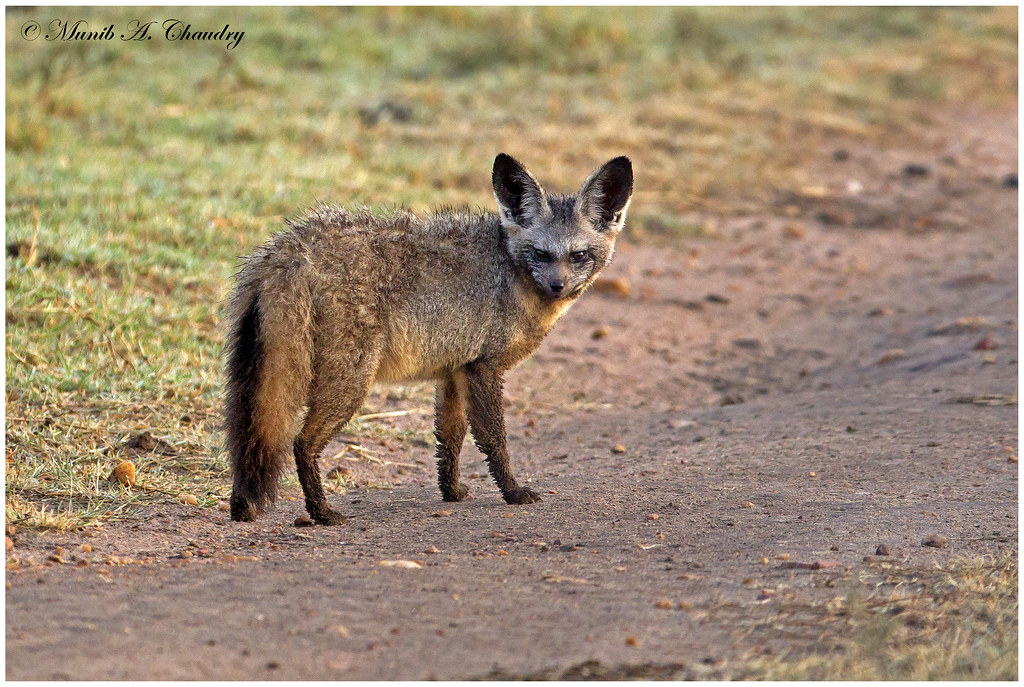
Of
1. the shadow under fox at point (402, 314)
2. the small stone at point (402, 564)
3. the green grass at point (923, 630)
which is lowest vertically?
the green grass at point (923, 630)

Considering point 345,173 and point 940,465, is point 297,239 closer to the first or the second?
point 940,465

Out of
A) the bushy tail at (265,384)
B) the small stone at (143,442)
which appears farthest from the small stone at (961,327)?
the small stone at (143,442)

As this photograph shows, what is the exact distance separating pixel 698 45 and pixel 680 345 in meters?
9.00

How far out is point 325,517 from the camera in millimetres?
5074

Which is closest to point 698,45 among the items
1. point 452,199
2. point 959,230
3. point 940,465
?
point 959,230

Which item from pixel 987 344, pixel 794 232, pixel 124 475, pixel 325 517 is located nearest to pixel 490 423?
pixel 325 517

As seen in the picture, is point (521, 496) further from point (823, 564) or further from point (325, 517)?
point (823, 564)

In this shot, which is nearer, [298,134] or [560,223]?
[560,223]

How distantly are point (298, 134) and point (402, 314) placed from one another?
6.78 metres

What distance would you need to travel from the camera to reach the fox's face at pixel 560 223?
5523 millimetres

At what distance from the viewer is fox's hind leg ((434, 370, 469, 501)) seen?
5.57m

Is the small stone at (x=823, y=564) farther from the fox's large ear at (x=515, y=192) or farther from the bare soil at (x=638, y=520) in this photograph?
the fox's large ear at (x=515, y=192)

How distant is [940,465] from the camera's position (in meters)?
5.82
